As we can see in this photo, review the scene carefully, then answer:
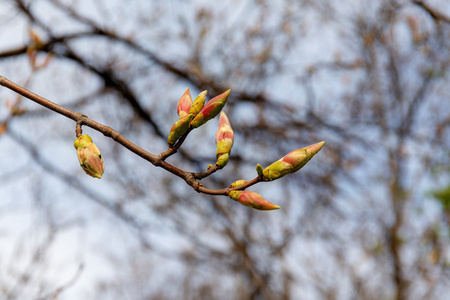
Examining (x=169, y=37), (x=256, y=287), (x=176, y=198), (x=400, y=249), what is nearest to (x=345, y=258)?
(x=400, y=249)

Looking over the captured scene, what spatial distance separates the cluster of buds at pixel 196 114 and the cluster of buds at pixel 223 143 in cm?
7

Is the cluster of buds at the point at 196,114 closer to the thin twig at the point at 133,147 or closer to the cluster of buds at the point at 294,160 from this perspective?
the thin twig at the point at 133,147

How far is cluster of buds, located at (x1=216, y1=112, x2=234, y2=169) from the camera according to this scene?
1.11 m

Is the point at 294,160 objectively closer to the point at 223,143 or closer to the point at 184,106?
the point at 223,143

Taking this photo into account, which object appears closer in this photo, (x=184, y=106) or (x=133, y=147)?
(x=133, y=147)

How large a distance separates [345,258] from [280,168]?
872 cm

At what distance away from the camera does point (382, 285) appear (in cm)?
1018

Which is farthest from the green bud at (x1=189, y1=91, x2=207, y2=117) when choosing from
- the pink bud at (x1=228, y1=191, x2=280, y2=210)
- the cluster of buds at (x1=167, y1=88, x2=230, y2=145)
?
the pink bud at (x1=228, y1=191, x2=280, y2=210)

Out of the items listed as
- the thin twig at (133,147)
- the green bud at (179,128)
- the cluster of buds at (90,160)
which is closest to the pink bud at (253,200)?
the thin twig at (133,147)

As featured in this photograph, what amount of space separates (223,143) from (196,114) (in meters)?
0.10

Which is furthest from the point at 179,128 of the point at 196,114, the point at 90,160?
the point at 90,160

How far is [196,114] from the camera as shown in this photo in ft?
3.65

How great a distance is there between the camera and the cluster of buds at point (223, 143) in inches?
43.6

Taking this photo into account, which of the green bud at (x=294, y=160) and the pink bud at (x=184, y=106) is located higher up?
the pink bud at (x=184, y=106)
